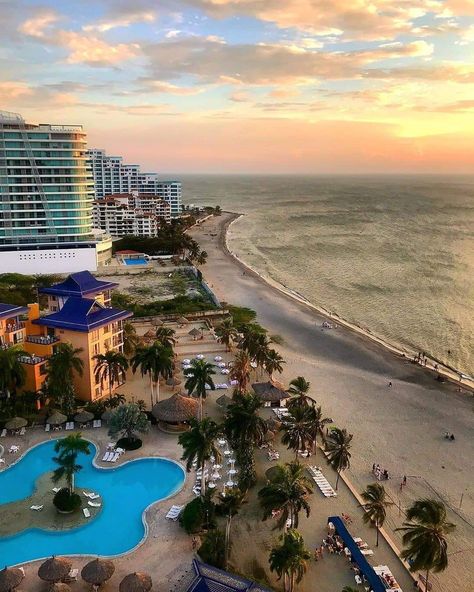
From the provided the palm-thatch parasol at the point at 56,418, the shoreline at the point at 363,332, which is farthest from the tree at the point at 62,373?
the shoreline at the point at 363,332

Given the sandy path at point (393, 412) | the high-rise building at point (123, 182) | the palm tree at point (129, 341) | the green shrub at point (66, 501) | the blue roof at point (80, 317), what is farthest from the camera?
the high-rise building at point (123, 182)

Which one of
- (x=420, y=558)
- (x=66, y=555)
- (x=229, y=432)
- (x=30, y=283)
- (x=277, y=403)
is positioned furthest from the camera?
(x=30, y=283)

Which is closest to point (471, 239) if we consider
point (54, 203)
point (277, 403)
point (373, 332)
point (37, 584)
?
point (373, 332)

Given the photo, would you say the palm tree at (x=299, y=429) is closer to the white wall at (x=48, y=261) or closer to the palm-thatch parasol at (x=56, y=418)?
the palm-thatch parasol at (x=56, y=418)

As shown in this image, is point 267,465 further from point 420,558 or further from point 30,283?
point 30,283

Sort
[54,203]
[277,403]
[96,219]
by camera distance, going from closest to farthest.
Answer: [277,403] → [54,203] → [96,219]

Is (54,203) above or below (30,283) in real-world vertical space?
above
